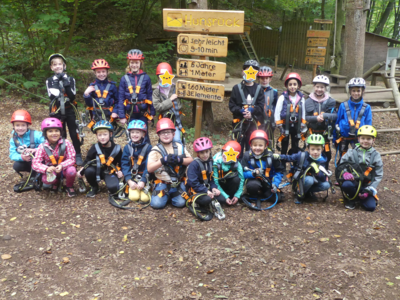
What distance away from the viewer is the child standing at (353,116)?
19.6ft

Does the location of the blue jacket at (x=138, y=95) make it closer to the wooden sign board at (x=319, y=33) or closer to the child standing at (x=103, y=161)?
the child standing at (x=103, y=161)

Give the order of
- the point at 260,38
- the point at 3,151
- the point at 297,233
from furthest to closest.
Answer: the point at 260,38 → the point at 3,151 → the point at 297,233

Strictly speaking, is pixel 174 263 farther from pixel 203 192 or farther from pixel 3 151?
pixel 3 151

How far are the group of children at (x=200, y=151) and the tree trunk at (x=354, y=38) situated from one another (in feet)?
14.1

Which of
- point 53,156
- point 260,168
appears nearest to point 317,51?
point 260,168

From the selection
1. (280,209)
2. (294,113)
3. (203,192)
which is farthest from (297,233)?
(294,113)

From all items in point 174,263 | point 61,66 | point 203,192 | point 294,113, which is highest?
point 61,66

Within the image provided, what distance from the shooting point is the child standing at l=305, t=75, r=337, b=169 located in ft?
19.4

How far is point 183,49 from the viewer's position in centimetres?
577

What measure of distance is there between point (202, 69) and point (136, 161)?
1.89 metres

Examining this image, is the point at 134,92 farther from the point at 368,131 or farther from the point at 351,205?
the point at 351,205

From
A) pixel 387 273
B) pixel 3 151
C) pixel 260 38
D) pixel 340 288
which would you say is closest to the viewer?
pixel 340 288

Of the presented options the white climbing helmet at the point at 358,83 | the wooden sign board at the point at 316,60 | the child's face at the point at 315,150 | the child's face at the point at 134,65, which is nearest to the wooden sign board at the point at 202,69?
the child's face at the point at 134,65

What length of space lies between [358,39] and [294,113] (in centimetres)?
524
